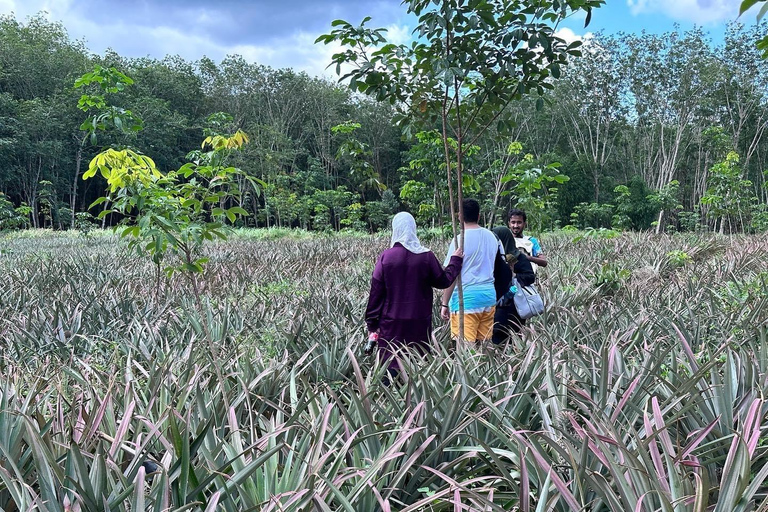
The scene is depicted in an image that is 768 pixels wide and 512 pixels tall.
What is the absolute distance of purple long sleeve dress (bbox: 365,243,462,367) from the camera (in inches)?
147

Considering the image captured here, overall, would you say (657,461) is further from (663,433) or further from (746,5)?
(746,5)

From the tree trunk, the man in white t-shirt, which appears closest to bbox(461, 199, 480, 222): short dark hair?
the man in white t-shirt

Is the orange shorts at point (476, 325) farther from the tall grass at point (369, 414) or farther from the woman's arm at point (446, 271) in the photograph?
the woman's arm at point (446, 271)

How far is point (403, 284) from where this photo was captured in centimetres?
376

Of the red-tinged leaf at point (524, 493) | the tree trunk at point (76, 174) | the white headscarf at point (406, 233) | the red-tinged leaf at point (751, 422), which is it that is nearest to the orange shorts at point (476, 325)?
the white headscarf at point (406, 233)

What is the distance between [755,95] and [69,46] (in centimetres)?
4336

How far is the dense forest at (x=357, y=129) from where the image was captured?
102ft

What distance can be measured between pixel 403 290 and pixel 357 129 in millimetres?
29962

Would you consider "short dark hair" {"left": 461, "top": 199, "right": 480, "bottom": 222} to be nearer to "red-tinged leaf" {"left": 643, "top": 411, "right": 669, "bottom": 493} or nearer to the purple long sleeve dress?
the purple long sleeve dress

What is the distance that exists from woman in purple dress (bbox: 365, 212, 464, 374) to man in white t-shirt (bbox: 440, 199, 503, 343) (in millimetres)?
516

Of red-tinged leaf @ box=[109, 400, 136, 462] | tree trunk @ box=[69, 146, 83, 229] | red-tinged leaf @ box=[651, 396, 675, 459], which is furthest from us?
tree trunk @ box=[69, 146, 83, 229]

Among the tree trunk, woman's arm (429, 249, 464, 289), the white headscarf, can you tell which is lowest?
woman's arm (429, 249, 464, 289)

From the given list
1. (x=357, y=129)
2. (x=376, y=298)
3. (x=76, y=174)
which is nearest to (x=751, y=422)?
(x=376, y=298)

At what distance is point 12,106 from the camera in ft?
107
